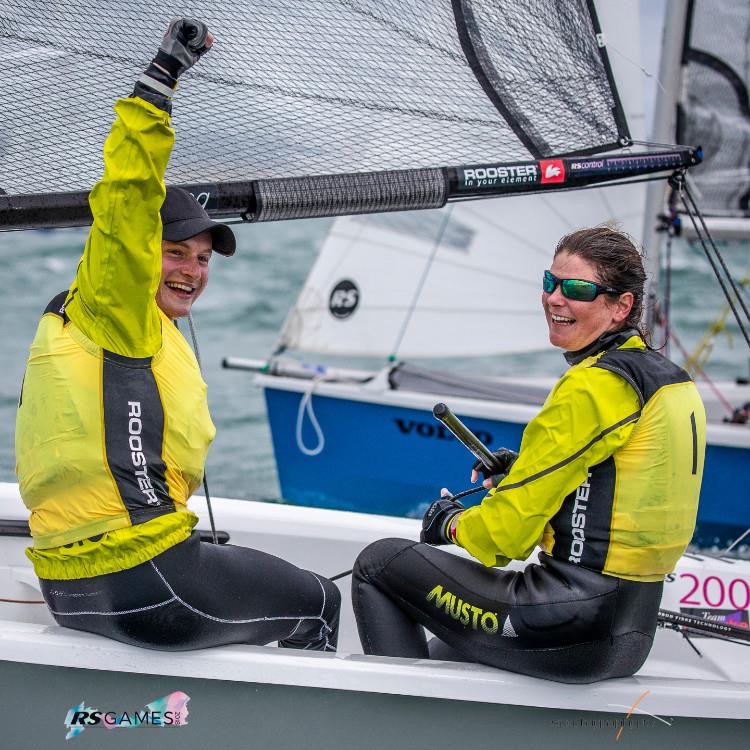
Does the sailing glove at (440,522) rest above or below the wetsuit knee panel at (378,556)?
above

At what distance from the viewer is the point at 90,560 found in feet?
5.98

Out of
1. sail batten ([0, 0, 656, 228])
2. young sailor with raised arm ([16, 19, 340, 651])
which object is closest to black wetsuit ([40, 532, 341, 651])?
young sailor with raised arm ([16, 19, 340, 651])

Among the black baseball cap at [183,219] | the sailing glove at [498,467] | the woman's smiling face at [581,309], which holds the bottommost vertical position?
the sailing glove at [498,467]

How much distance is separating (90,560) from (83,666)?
23cm

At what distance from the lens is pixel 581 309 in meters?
1.93

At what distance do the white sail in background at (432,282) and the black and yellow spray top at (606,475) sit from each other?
3.51 metres

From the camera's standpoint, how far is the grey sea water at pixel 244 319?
6805 millimetres

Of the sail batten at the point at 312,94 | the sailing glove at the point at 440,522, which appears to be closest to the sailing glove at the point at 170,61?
the sail batten at the point at 312,94

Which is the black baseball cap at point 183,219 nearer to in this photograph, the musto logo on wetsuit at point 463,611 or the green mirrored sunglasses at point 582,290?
the green mirrored sunglasses at point 582,290

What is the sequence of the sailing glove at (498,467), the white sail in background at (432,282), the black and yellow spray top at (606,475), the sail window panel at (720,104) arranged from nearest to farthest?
1. the black and yellow spray top at (606,475)
2. the sailing glove at (498,467)
3. the sail window panel at (720,104)
4. the white sail in background at (432,282)

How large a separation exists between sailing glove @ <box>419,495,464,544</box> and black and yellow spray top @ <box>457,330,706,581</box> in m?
0.06

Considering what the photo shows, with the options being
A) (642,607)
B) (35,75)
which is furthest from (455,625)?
(35,75)

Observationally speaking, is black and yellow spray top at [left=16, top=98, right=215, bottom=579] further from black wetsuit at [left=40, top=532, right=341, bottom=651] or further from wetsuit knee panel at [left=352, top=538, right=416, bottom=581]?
wetsuit knee panel at [left=352, top=538, right=416, bottom=581]

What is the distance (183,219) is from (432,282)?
11.9ft
